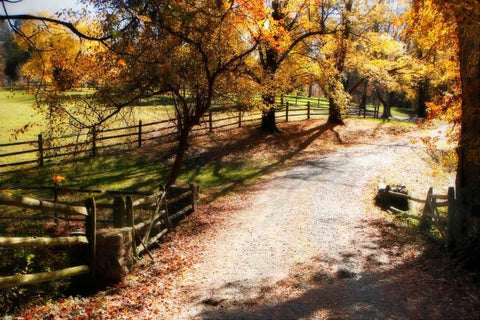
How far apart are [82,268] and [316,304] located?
413 centimetres

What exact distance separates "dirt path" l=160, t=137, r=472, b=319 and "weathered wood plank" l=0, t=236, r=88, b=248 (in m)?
2.07

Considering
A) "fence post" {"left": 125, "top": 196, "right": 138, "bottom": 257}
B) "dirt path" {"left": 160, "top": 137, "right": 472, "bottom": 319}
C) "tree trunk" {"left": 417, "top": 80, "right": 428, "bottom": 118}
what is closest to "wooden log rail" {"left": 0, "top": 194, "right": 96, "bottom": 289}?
"fence post" {"left": 125, "top": 196, "right": 138, "bottom": 257}

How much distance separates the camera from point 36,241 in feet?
18.7

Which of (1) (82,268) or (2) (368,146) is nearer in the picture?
(1) (82,268)

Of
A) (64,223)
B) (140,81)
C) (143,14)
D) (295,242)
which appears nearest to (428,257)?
(295,242)

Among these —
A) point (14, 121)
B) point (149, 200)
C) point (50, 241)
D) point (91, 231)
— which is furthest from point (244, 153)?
point (14, 121)

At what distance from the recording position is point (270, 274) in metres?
7.58

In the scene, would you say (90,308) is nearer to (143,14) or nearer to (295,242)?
(295,242)

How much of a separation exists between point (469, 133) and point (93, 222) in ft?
28.0

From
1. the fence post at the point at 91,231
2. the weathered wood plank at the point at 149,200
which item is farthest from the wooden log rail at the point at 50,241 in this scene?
the weathered wood plank at the point at 149,200

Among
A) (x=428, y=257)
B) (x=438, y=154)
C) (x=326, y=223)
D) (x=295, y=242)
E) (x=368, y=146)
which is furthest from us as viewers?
(x=368, y=146)

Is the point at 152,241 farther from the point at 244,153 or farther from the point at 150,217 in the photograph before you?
the point at 244,153

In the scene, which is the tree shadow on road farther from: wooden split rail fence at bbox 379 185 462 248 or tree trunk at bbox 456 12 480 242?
tree trunk at bbox 456 12 480 242

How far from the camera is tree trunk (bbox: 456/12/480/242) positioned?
8.08 meters
